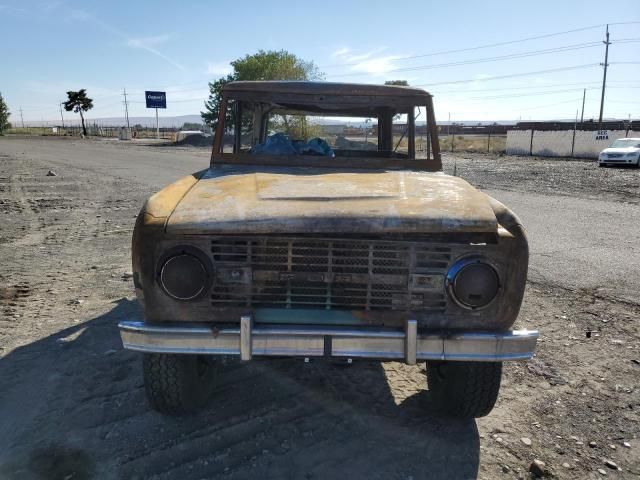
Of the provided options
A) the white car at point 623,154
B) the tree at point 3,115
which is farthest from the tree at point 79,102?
the white car at point 623,154

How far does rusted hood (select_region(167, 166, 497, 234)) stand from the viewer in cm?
247

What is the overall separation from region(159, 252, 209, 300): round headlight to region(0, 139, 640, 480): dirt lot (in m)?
0.90

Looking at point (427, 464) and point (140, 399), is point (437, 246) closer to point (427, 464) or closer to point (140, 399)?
point (427, 464)

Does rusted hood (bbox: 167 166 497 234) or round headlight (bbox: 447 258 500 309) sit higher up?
rusted hood (bbox: 167 166 497 234)

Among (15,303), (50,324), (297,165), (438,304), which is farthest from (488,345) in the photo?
(15,303)

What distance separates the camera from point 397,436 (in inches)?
115

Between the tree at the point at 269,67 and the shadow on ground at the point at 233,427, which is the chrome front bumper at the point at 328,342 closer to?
the shadow on ground at the point at 233,427

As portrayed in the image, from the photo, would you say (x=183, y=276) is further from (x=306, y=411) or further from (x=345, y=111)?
(x=345, y=111)

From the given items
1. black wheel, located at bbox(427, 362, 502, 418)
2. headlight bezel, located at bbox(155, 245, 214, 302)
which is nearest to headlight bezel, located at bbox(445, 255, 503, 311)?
black wheel, located at bbox(427, 362, 502, 418)

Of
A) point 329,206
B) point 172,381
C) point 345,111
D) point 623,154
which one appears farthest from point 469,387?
point 623,154

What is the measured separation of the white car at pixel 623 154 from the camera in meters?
20.9

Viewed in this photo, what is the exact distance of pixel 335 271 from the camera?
2.54 metres

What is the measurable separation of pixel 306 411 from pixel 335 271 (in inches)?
42.9

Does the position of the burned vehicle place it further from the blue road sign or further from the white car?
the blue road sign
